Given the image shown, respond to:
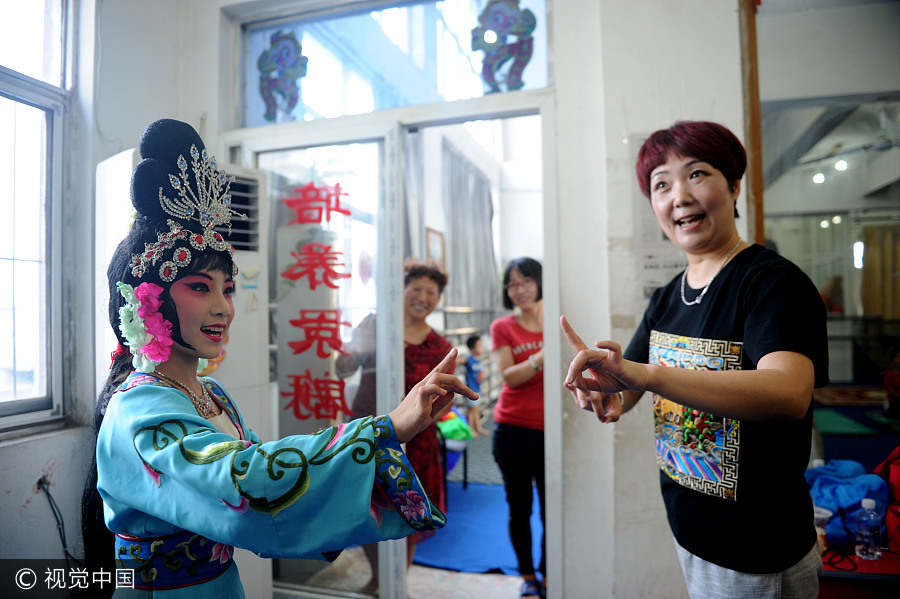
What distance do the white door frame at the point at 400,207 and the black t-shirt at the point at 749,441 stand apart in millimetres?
1035

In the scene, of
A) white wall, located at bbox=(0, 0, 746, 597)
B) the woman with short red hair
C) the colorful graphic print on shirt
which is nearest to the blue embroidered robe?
the woman with short red hair

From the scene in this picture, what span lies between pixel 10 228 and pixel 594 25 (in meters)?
2.28

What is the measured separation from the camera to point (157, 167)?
0.94 m

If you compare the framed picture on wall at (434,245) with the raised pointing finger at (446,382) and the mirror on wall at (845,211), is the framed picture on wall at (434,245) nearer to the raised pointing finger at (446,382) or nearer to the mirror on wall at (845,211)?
the mirror on wall at (845,211)

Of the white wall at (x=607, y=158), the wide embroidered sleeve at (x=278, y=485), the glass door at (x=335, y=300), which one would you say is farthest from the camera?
the glass door at (x=335, y=300)

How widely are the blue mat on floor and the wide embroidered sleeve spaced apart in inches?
87.5

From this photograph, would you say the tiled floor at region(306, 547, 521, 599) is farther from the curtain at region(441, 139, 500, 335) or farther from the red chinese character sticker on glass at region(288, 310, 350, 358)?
the curtain at region(441, 139, 500, 335)

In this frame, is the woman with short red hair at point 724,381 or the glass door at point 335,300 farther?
the glass door at point 335,300

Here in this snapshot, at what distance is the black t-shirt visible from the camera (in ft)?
3.10

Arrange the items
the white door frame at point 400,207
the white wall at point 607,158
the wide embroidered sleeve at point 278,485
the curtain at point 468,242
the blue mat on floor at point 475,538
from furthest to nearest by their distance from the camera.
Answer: the curtain at point 468,242 < the blue mat on floor at point 475,538 < the white door frame at point 400,207 < the white wall at point 607,158 < the wide embroidered sleeve at point 278,485

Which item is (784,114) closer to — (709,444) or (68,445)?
(709,444)

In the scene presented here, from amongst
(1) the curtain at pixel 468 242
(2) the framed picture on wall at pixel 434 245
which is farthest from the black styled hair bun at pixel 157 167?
(1) the curtain at pixel 468 242

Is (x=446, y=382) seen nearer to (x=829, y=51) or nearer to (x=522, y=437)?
(x=522, y=437)

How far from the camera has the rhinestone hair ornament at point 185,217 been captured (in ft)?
3.14
